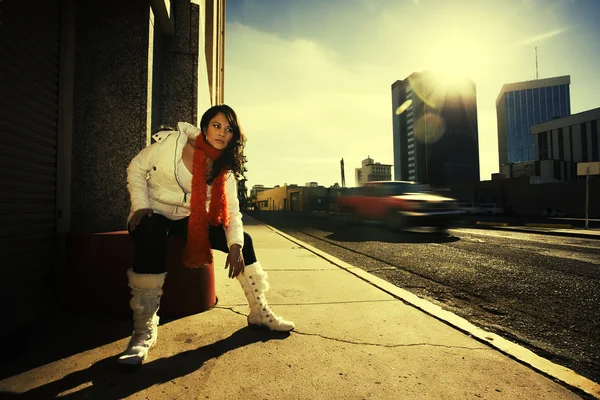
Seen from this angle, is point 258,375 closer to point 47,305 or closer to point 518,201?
point 47,305

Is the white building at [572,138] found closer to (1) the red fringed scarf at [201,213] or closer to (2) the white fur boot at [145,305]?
(1) the red fringed scarf at [201,213]

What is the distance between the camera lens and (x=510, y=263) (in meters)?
4.94

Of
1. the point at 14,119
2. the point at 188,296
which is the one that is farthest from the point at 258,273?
the point at 14,119

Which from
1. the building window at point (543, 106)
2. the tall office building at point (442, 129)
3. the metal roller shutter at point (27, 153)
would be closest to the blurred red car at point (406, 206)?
the metal roller shutter at point (27, 153)

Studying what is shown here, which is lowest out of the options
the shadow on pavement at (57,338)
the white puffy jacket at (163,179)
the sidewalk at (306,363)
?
the sidewalk at (306,363)

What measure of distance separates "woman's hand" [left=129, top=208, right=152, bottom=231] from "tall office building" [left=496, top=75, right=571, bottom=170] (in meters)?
135

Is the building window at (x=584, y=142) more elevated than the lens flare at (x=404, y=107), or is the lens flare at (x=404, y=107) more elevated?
the lens flare at (x=404, y=107)

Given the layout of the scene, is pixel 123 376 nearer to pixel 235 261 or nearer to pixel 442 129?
pixel 235 261

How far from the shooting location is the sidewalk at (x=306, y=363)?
4.44 feet

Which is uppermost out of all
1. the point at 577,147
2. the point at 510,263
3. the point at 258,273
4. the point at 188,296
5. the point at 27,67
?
the point at 577,147

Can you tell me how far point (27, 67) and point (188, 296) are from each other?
1.83 meters

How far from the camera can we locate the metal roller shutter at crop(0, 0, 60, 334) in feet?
6.06

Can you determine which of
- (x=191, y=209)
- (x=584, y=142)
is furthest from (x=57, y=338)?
(x=584, y=142)

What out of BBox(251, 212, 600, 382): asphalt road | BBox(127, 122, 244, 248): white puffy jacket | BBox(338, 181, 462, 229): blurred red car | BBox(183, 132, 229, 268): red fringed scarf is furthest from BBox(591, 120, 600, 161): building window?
BBox(127, 122, 244, 248): white puffy jacket
